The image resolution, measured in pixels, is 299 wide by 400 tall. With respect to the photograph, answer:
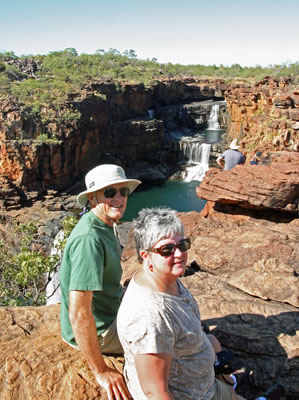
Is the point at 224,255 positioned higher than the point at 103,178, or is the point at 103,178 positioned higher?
the point at 103,178

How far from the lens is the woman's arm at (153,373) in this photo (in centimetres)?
193

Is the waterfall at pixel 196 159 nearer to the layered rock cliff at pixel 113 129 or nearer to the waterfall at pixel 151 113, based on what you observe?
the layered rock cliff at pixel 113 129

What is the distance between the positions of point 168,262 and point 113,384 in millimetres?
1002

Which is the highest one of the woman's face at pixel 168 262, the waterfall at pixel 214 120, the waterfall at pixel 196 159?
the woman's face at pixel 168 262

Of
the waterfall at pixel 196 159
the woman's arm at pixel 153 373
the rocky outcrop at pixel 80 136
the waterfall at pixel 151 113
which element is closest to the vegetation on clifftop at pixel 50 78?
the rocky outcrop at pixel 80 136

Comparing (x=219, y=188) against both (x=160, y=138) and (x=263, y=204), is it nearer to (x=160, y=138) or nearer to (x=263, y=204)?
(x=263, y=204)

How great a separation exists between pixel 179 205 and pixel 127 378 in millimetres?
25520

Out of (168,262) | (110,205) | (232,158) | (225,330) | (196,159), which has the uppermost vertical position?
(110,205)

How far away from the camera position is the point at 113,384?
7.88 ft

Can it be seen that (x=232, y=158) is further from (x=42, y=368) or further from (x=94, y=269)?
(x=42, y=368)

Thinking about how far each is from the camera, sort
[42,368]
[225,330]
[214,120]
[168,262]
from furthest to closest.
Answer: [214,120], [225,330], [42,368], [168,262]

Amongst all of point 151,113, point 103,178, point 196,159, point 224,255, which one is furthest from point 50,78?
point 103,178

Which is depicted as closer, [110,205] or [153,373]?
[153,373]

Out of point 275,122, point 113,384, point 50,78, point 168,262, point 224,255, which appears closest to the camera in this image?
point 168,262
